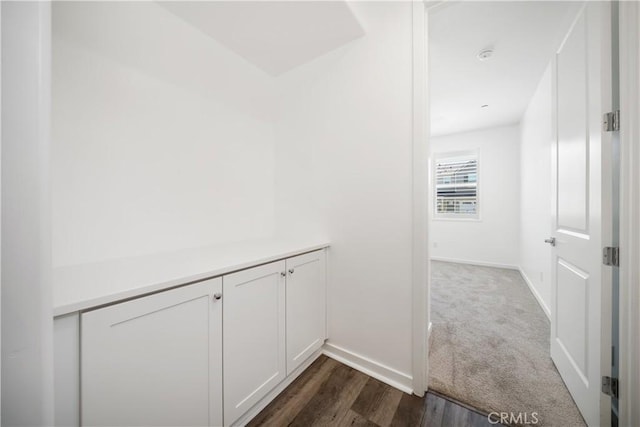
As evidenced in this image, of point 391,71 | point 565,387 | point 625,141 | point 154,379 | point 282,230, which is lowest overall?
point 565,387

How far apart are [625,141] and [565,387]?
4.94ft

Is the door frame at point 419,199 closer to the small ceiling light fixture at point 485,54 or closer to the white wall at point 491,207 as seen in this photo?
the small ceiling light fixture at point 485,54

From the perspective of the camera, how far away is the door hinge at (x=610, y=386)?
3.36 feet

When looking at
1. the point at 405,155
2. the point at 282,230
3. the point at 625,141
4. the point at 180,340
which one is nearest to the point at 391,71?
the point at 405,155

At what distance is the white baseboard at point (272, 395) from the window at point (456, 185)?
4318mm

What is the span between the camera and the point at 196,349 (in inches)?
38.2

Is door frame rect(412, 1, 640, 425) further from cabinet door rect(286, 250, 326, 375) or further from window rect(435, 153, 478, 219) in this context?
window rect(435, 153, 478, 219)

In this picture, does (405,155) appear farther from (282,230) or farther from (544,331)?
(544,331)

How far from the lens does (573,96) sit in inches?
51.8

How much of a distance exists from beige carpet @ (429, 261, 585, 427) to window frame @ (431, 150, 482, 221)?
6.00 ft

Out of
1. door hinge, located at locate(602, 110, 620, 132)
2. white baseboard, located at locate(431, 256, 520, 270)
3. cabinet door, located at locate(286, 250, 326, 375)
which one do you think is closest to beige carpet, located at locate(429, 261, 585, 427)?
cabinet door, located at locate(286, 250, 326, 375)

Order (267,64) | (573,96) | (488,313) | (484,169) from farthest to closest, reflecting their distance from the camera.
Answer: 1. (484,169)
2. (488,313)
3. (267,64)
4. (573,96)

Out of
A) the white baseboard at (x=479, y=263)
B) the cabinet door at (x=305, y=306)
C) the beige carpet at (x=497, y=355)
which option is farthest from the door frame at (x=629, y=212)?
the white baseboard at (x=479, y=263)

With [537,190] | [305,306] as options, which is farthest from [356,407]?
[537,190]
